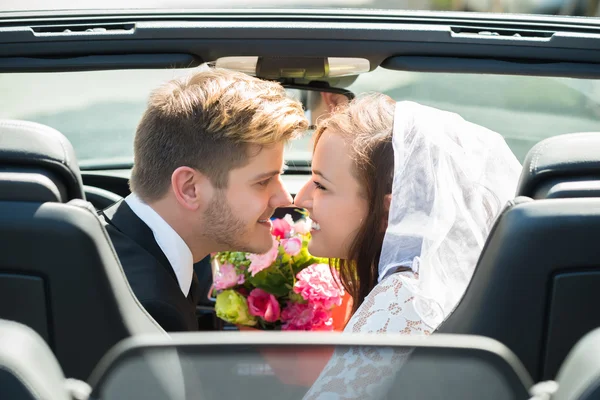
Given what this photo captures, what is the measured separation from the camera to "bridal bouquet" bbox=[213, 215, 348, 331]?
8.80 ft

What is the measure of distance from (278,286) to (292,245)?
0.48ft

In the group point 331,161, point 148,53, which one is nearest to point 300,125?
point 331,161

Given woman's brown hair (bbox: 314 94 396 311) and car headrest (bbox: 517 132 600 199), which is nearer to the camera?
car headrest (bbox: 517 132 600 199)

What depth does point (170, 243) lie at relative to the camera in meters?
2.33

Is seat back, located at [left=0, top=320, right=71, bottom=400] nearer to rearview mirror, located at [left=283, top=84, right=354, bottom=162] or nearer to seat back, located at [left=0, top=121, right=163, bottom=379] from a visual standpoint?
seat back, located at [left=0, top=121, right=163, bottom=379]

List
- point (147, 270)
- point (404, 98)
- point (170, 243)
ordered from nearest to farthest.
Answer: point (147, 270) < point (170, 243) < point (404, 98)

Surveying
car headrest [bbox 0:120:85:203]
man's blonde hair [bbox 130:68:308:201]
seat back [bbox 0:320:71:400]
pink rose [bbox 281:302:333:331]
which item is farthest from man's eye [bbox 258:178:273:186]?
seat back [bbox 0:320:71:400]

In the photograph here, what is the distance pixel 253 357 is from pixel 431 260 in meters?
1.20

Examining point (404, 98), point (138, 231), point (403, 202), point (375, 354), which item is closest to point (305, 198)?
point (403, 202)

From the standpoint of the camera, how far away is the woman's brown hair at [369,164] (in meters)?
2.35

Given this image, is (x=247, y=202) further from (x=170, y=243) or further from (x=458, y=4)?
(x=458, y=4)

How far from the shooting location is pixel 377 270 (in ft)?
7.81

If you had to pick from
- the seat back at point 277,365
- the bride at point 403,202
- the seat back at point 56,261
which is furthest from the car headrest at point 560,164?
the seat back at point 56,261

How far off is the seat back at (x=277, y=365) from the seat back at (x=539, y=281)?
21.6 inches
